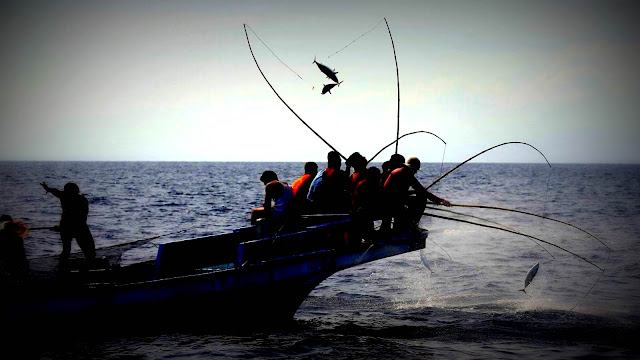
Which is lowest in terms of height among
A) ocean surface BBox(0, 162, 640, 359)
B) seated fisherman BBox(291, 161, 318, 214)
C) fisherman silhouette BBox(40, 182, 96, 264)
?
ocean surface BBox(0, 162, 640, 359)

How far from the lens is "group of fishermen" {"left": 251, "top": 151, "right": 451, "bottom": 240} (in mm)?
9359

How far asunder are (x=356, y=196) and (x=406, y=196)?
0.84 metres

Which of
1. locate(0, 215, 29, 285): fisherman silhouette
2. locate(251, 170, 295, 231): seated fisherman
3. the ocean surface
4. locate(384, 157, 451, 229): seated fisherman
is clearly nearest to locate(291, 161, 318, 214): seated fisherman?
locate(251, 170, 295, 231): seated fisherman

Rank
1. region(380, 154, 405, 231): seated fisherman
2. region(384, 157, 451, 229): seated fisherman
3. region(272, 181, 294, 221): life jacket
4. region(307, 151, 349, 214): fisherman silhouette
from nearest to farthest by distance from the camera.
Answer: region(384, 157, 451, 229): seated fisherman
region(380, 154, 405, 231): seated fisherman
region(272, 181, 294, 221): life jacket
region(307, 151, 349, 214): fisherman silhouette

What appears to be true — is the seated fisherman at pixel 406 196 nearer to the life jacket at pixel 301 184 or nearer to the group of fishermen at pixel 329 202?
the group of fishermen at pixel 329 202

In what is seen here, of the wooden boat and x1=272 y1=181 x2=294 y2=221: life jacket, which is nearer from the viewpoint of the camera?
the wooden boat

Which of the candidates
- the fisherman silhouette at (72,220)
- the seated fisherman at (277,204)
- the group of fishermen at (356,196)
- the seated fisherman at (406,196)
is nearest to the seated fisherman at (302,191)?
the group of fishermen at (356,196)

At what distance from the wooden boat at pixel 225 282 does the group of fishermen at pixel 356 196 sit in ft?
0.76

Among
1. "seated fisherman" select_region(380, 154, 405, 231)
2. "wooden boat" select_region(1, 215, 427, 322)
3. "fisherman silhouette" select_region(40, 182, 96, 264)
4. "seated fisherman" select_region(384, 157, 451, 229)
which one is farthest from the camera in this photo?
"fisherman silhouette" select_region(40, 182, 96, 264)

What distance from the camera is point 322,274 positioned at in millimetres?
9539

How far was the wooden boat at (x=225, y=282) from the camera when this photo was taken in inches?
350

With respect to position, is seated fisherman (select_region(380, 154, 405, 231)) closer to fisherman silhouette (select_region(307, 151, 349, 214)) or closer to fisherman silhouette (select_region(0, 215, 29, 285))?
fisherman silhouette (select_region(307, 151, 349, 214))

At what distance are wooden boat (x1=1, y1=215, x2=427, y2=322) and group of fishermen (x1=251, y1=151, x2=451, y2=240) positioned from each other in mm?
230

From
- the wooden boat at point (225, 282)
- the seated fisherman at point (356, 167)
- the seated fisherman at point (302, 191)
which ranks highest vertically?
the seated fisherman at point (356, 167)
